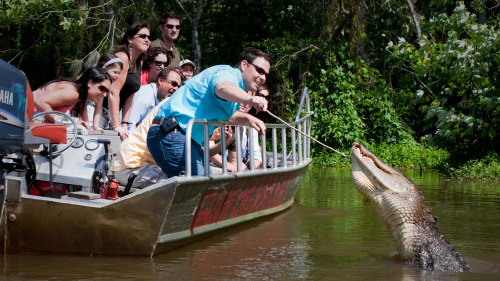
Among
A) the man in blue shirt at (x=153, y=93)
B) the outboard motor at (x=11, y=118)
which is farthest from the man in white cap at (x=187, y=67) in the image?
the outboard motor at (x=11, y=118)

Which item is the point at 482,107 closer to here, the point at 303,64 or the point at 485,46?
the point at 485,46

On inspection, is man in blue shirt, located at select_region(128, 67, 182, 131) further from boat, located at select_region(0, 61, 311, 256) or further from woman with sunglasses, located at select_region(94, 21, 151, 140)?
boat, located at select_region(0, 61, 311, 256)

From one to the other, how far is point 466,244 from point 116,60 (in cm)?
414

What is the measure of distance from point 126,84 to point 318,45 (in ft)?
42.2

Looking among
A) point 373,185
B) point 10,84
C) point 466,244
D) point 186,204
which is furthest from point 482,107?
point 10,84

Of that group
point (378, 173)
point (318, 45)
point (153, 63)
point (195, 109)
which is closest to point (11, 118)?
point (195, 109)

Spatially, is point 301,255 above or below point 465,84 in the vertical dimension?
below

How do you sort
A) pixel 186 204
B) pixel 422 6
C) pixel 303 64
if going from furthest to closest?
pixel 422 6, pixel 303 64, pixel 186 204

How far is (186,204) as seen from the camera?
20.5 feet

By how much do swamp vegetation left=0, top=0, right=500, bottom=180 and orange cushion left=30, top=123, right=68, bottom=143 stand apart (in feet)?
34.5

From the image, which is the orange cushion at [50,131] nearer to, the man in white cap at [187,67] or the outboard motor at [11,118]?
the outboard motor at [11,118]

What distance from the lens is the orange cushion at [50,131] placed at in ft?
21.1

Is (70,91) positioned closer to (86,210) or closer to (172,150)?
(172,150)

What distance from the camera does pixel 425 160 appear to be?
1791cm
